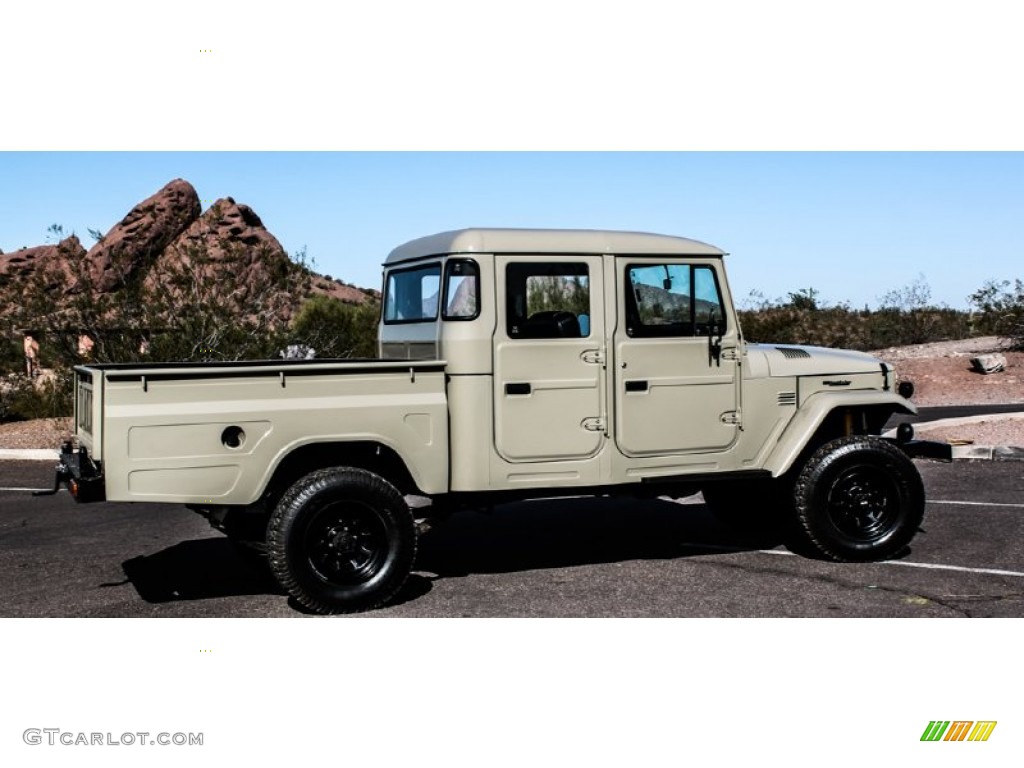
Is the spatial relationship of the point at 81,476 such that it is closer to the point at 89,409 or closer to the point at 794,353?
the point at 89,409

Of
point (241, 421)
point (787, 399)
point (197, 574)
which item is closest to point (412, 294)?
point (241, 421)

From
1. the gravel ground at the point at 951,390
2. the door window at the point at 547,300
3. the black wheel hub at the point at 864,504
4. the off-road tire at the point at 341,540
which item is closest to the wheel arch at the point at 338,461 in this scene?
the off-road tire at the point at 341,540

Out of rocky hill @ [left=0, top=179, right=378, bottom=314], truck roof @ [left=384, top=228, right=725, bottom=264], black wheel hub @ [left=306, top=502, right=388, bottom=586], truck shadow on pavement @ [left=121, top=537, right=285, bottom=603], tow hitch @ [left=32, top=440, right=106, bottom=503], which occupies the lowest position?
truck shadow on pavement @ [left=121, top=537, right=285, bottom=603]

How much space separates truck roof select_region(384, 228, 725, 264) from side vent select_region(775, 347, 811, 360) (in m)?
0.84

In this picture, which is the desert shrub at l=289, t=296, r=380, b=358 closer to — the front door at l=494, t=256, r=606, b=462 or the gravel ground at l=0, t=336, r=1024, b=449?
the gravel ground at l=0, t=336, r=1024, b=449

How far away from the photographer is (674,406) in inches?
297

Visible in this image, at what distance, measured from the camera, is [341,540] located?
6.68 m

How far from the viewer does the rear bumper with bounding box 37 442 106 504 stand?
6469 mm

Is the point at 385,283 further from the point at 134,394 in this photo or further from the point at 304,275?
the point at 304,275

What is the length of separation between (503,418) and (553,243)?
1184mm

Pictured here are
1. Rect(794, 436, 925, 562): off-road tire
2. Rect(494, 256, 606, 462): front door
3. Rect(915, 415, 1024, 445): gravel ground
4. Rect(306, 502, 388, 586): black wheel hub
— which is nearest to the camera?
Rect(306, 502, 388, 586): black wheel hub

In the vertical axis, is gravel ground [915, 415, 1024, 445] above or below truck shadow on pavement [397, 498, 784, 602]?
above

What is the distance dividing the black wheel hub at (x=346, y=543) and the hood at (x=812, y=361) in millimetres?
2909

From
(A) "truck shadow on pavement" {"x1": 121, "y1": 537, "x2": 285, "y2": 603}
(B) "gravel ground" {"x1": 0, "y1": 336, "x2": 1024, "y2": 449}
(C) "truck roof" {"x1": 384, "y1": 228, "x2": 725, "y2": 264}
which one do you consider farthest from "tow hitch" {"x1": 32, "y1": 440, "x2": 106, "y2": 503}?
(B) "gravel ground" {"x1": 0, "y1": 336, "x2": 1024, "y2": 449}
